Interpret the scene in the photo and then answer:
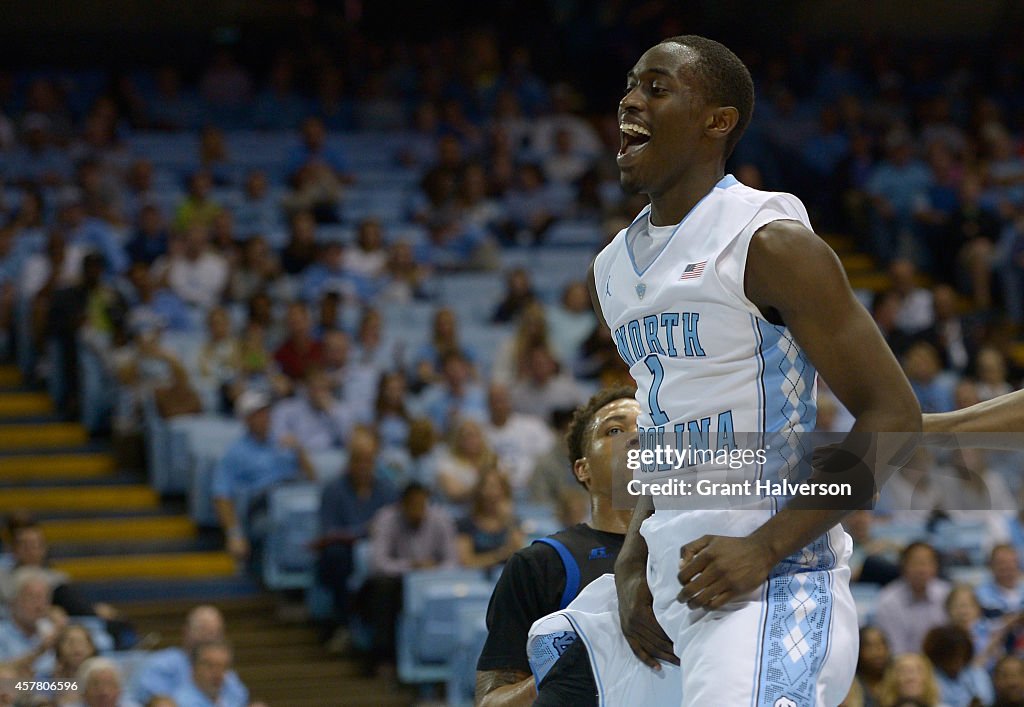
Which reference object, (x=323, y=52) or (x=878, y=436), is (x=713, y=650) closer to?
(x=878, y=436)

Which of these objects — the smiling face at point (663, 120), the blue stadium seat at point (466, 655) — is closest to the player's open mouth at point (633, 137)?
the smiling face at point (663, 120)

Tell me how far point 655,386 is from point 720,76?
1.88 ft

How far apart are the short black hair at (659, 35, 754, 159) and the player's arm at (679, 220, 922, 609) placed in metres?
0.29

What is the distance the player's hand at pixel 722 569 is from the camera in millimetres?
2715

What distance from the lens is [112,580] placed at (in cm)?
911

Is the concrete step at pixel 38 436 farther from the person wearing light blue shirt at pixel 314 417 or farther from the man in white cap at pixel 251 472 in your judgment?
the person wearing light blue shirt at pixel 314 417

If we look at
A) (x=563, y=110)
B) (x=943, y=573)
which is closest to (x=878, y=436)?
(x=943, y=573)

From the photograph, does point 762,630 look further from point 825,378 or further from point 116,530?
point 116,530

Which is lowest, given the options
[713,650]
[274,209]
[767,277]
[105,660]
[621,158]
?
[105,660]

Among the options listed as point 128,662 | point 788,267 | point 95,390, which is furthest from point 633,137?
point 95,390

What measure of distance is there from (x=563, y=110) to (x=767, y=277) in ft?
38.1

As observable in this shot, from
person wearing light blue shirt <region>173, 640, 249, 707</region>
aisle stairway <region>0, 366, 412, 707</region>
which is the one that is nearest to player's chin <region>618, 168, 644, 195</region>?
person wearing light blue shirt <region>173, 640, 249, 707</region>

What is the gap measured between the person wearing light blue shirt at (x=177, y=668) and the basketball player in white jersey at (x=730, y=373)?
14.1ft

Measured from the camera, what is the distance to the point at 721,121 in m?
2.90
